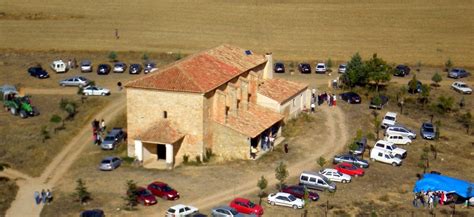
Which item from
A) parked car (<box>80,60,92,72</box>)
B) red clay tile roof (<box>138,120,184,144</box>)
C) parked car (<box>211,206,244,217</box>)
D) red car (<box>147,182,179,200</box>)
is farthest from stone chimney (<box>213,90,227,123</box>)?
parked car (<box>80,60,92,72</box>)

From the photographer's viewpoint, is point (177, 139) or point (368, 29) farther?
point (368, 29)

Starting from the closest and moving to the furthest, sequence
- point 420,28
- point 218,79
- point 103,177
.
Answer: point 103,177 → point 218,79 → point 420,28

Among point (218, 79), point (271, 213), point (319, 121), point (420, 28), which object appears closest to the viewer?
point (271, 213)

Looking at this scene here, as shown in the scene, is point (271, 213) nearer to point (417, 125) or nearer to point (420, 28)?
point (417, 125)

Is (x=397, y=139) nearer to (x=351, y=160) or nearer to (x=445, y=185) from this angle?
(x=351, y=160)

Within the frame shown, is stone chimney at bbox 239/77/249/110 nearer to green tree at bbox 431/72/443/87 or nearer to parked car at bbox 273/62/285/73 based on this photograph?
parked car at bbox 273/62/285/73

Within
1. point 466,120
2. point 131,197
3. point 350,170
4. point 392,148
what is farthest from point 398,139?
point 131,197

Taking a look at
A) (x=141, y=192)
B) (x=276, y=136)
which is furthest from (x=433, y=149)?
(x=141, y=192)
